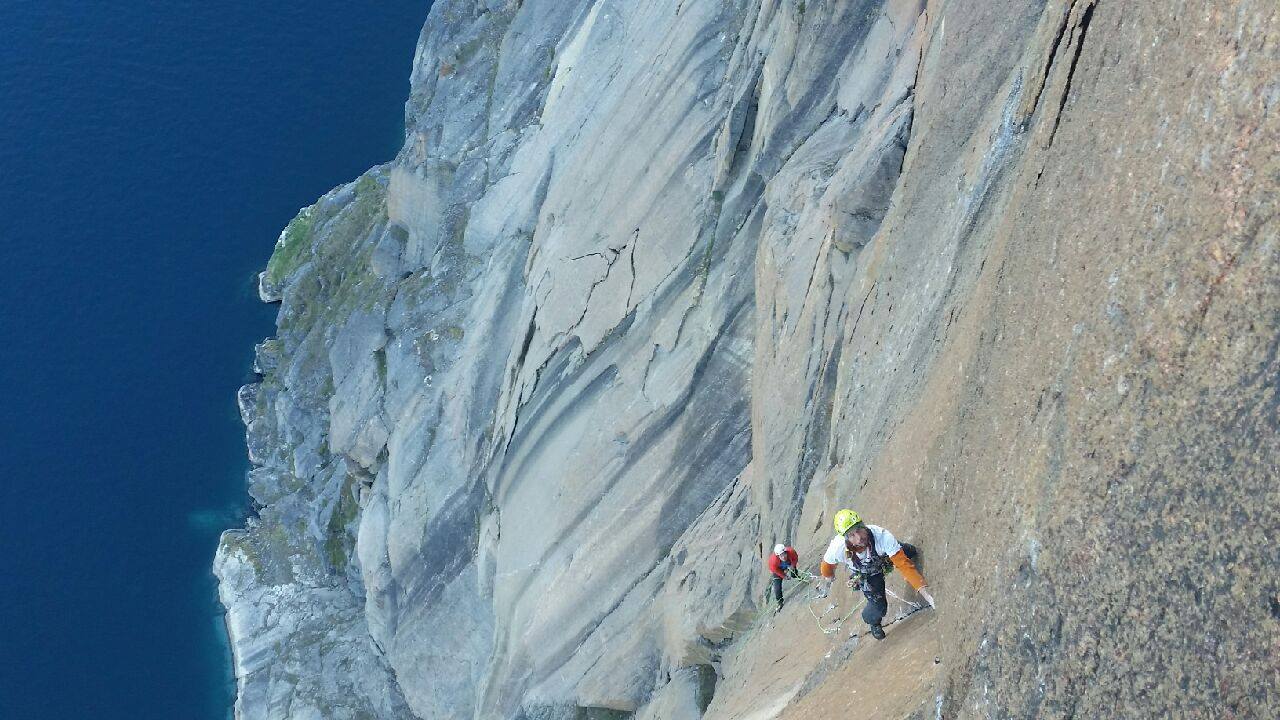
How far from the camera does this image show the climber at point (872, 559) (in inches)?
562

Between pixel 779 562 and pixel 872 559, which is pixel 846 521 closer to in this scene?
pixel 872 559

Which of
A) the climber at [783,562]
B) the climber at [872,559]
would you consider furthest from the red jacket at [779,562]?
the climber at [872,559]

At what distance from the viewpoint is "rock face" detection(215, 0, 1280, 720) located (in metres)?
10.2

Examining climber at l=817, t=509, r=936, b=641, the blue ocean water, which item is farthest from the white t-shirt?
A: the blue ocean water

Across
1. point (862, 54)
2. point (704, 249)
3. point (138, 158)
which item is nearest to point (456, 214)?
point (704, 249)

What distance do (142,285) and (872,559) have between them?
61284 mm

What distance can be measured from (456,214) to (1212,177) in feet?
136

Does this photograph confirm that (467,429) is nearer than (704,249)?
No

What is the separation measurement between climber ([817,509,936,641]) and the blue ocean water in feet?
147

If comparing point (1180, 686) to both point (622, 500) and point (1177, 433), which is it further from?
point (622, 500)

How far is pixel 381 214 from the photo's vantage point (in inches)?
2359

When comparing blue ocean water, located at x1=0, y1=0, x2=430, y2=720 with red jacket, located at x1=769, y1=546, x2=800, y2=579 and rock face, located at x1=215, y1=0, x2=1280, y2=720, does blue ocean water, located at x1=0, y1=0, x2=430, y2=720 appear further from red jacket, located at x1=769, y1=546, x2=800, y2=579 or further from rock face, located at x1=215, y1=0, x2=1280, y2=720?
red jacket, located at x1=769, y1=546, x2=800, y2=579

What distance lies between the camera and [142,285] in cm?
6712

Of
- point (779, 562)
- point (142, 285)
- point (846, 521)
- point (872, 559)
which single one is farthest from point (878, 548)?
point (142, 285)
